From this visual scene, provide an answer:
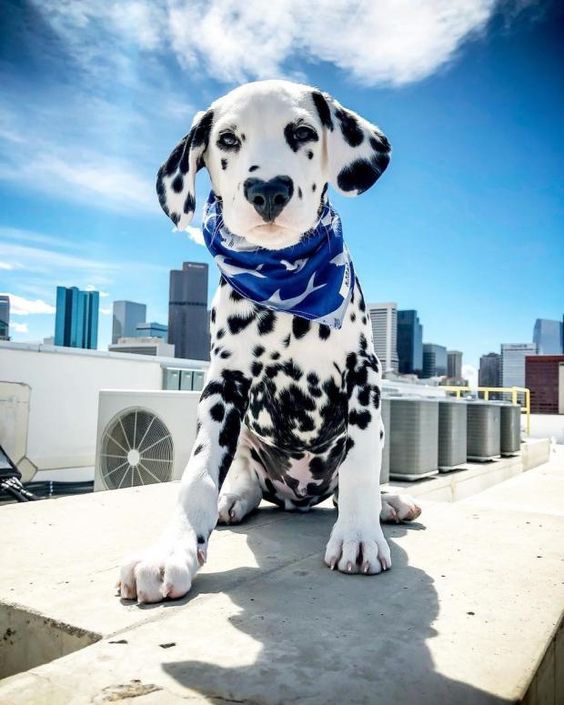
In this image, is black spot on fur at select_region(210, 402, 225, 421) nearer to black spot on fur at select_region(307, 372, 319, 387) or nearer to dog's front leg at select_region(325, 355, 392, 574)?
black spot on fur at select_region(307, 372, 319, 387)

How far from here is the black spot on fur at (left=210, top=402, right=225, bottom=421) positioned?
216 centimetres

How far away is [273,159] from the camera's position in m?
1.97

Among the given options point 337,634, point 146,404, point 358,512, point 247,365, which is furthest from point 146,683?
point 146,404

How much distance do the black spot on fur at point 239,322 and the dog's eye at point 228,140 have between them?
62 centimetres

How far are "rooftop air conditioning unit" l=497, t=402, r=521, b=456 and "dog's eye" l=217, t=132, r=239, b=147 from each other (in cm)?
835

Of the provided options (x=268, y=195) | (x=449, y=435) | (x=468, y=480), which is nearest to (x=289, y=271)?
(x=268, y=195)

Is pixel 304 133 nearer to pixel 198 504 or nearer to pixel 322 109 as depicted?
pixel 322 109

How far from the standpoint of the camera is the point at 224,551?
224cm

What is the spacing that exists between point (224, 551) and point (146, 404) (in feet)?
9.39

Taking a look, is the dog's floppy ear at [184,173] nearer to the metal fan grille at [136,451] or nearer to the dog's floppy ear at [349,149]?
the dog's floppy ear at [349,149]

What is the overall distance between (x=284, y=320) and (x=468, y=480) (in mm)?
5622

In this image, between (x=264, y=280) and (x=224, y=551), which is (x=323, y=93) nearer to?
(x=264, y=280)

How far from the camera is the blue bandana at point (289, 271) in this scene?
218cm

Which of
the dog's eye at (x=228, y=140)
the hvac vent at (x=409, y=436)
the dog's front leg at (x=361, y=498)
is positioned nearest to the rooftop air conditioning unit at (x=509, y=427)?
the hvac vent at (x=409, y=436)
